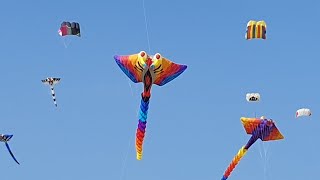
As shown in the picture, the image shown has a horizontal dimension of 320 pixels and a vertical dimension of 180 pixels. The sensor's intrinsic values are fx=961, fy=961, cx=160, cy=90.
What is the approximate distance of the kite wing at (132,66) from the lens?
83500 mm

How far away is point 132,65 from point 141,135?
7.05 meters

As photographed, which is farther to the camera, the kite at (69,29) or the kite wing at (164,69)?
the kite at (69,29)

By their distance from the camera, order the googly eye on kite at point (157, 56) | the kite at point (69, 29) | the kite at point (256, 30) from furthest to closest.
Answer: the kite at point (256, 30)
the kite at point (69, 29)
the googly eye on kite at point (157, 56)

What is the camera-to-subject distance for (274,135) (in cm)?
10244

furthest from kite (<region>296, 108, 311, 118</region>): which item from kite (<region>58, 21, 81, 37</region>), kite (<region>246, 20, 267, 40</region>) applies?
kite (<region>58, 21, 81, 37</region>)

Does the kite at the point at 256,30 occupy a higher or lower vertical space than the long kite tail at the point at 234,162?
higher

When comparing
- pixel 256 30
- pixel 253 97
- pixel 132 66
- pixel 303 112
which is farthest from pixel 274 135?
pixel 132 66

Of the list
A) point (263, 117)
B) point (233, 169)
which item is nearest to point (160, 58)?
point (263, 117)

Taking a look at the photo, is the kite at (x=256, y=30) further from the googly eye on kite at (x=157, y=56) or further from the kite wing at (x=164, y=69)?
the googly eye on kite at (x=157, y=56)

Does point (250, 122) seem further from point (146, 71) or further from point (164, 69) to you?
point (146, 71)

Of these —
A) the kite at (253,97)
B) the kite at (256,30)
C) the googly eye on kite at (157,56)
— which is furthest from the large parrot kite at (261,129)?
the googly eye on kite at (157,56)

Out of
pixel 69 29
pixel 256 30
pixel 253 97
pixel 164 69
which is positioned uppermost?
pixel 69 29

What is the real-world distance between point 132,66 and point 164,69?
9.24 feet

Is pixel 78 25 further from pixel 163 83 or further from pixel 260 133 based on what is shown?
pixel 260 133
